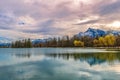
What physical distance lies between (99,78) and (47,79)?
17.0 feet

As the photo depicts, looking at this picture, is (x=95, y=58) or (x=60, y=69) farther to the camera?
(x=95, y=58)

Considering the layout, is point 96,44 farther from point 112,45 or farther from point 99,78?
point 99,78

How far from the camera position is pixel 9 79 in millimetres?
18422

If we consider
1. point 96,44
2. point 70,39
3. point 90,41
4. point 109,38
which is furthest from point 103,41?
point 70,39

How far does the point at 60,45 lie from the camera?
196 meters

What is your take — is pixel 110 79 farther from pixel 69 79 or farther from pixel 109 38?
pixel 109 38

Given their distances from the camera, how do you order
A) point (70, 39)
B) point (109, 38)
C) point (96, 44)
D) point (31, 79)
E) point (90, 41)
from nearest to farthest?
1. point (31, 79)
2. point (109, 38)
3. point (96, 44)
4. point (90, 41)
5. point (70, 39)

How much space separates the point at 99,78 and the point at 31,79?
6699 millimetres

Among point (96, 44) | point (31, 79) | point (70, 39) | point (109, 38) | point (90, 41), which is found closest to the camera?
point (31, 79)

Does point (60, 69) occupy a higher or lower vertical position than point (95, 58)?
lower

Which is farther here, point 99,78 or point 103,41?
point 103,41

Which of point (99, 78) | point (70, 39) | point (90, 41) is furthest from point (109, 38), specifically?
point (99, 78)

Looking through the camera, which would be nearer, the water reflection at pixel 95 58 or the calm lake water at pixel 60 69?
the calm lake water at pixel 60 69

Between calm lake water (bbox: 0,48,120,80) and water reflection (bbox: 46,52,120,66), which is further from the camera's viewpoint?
water reflection (bbox: 46,52,120,66)
